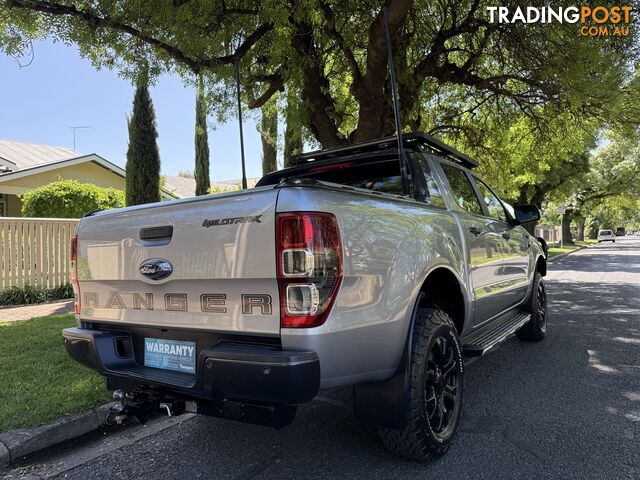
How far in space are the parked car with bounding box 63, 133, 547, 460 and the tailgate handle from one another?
12 mm

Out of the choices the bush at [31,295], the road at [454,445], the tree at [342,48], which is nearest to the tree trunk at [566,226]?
the tree at [342,48]

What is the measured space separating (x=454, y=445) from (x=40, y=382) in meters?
3.52

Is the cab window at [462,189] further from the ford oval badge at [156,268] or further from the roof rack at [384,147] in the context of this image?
the ford oval badge at [156,268]

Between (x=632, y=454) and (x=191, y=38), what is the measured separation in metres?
6.77

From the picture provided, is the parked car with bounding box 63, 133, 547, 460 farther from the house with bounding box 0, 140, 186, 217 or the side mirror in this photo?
the house with bounding box 0, 140, 186, 217

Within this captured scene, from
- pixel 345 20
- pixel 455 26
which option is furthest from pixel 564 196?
pixel 345 20

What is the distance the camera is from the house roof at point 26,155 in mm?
17811

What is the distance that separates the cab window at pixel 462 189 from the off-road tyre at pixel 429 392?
4.46ft

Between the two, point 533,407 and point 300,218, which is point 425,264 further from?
point 533,407

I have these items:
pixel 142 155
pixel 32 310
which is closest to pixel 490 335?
pixel 32 310

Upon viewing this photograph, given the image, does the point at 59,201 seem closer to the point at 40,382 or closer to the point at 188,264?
the point at 40,382

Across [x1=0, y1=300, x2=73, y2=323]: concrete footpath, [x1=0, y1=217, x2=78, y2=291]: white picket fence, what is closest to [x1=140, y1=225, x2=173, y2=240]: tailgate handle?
[x1=0, y1=300, x2=73, y2=323]: concrete footpath

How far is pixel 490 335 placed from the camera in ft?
13.6

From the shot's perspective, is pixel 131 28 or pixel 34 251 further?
pixel 34 251
